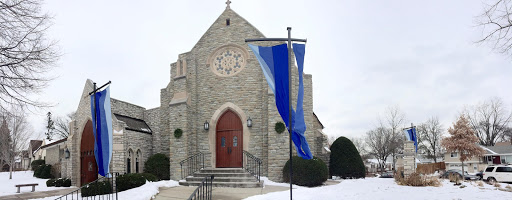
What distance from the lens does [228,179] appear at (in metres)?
13.6

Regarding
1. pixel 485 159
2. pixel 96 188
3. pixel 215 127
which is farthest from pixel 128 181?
pixel 485 159

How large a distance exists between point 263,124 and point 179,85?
4.78m

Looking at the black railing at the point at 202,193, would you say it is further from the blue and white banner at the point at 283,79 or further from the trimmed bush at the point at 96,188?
the trimmed bush at the point at 96,188

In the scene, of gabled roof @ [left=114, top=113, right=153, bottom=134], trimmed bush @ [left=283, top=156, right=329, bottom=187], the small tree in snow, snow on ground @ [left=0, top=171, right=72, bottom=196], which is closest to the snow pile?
snow on ground @ [left=0, top=171, right=72, bottom=196]

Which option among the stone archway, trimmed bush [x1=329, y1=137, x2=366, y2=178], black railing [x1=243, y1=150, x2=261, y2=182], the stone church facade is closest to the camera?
black railing [x1=243, y1=150, x2=261, y2=182]

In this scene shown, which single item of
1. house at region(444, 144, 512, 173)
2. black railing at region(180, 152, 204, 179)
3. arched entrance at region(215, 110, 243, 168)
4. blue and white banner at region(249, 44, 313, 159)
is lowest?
house at region(444, 144, 512, 173)

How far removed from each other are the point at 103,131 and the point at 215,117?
6.13 metres

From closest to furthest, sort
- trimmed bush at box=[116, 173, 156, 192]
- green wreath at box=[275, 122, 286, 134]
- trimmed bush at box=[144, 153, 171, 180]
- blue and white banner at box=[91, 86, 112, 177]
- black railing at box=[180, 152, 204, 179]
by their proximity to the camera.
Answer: blue and white banner at box=[91, 86, 112, 177] → trimmed bush at box=[116, 173, 156, 192] → green wreath at box=[275, 122, 286, 134] → black railing at box=[180, 152, 204, 179] → trimmed bush at box=[144, 153, 171, 180]

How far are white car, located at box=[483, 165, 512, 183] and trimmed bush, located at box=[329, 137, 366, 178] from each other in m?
10.00

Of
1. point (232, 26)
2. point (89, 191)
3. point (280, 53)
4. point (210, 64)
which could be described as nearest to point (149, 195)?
point (89, 191)

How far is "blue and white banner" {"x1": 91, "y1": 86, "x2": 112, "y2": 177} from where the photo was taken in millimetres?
11312

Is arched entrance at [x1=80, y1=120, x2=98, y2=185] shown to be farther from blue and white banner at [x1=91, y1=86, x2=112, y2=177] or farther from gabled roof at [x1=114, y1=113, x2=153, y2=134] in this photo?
blue and white banner at [x1=91, y1=86, x2=112, y2=177]

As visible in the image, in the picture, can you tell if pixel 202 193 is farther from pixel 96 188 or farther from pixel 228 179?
pixel 96 188

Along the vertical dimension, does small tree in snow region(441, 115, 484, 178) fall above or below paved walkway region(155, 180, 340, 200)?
above
